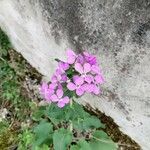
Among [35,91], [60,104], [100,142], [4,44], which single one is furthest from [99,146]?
[4,44]

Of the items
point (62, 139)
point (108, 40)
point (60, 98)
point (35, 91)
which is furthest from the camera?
point (35, 91)

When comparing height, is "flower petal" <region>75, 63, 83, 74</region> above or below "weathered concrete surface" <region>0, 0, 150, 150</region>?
below

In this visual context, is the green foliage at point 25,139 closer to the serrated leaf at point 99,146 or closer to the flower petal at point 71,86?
the serrated leaf at point 99,146

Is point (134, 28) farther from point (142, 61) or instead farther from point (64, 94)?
point (64, 94)

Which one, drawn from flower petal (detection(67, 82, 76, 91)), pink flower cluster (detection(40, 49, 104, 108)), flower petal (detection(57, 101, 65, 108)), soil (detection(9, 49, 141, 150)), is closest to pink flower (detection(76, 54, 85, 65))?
pink flower cluster (detection(40, 49, 104, 108))

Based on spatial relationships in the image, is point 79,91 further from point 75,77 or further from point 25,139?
point 25,139

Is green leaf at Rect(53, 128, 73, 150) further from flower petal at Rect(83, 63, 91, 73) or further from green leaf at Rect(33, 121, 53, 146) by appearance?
flower petal at Rect(83, 63, 91, 73)
